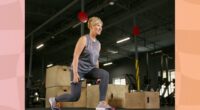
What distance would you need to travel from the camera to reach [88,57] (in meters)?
2.51

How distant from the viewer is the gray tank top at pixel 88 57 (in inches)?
98.0

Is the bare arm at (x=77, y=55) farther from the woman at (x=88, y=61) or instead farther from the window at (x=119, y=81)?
the window at (x=119, y=81)

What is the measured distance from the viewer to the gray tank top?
249 cm

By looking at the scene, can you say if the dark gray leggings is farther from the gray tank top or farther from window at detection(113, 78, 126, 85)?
window at detection(113, 78, 126, 85)

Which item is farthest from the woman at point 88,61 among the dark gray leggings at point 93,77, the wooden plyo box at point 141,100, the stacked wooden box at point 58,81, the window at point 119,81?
the window at point 119,81

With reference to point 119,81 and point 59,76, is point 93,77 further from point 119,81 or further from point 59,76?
point 119,81

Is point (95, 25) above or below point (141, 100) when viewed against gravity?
above

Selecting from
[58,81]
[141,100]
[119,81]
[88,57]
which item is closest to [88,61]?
[88,57]

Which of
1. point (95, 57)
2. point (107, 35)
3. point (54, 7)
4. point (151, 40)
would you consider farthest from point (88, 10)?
point (95, 57)

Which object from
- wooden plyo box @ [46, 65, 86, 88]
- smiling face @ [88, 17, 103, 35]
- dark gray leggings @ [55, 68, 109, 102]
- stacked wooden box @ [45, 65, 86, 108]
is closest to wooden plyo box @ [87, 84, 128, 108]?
stacked wooden box @ [45, 65, 86, 108]
